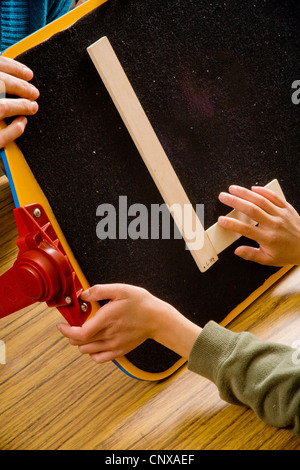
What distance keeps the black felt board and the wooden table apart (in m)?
0.05

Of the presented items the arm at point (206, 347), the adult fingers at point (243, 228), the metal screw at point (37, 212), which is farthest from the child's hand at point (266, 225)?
the metal screw at point (37, 212)

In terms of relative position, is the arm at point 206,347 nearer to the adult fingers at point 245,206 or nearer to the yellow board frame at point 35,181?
the yellow board frame at point 35,181

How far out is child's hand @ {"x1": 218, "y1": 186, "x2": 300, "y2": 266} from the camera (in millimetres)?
671

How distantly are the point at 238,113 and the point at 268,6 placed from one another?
192 millimetres

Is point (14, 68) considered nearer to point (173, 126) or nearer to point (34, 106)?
point (34, 106)

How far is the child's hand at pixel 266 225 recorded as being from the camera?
671mm

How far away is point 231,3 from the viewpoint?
0.72 m

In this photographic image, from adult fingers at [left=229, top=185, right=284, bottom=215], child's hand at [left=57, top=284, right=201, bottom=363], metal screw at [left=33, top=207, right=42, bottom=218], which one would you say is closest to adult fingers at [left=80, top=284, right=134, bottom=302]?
child's hand at [left=57, top=284, right=201, bottom=363]

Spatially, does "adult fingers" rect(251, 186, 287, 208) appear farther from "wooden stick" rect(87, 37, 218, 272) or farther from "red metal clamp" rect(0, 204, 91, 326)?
"red metal clamp" rect(0, 204, 91, 326)

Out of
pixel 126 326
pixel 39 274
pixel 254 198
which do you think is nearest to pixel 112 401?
pixel 126 326

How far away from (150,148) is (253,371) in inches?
12.3

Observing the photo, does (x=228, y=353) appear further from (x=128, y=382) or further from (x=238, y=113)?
(x=238, y=113)
